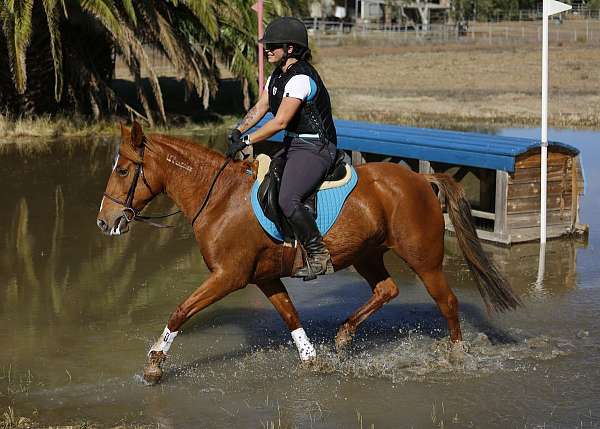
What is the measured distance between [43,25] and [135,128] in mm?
16323

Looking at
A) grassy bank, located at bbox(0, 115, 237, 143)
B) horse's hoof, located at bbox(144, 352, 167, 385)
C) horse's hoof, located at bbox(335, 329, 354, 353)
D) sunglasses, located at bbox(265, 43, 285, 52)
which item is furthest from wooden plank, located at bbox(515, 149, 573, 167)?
grassy bank, located at bbox(0, 115, 237, 143)

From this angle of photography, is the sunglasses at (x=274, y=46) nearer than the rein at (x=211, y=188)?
Yes

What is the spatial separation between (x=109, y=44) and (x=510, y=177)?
14.6m

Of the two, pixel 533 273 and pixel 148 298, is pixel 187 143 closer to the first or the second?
pixel 148 298

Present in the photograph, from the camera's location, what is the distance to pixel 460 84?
35125 mm

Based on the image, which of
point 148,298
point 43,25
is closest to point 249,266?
point 148,298

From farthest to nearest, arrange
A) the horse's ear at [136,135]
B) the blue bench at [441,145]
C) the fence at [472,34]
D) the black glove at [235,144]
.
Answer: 1. the fence at [472,34]
2. the blue bench at [441,145]
3. the horse's ear at [136,135]
4. the black glove at [235,144]

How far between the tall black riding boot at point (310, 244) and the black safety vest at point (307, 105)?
60 centimetres

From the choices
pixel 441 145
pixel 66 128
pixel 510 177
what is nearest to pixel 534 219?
pixel 510 177

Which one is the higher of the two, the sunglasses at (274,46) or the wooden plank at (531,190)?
the sunglasses at (274,46)

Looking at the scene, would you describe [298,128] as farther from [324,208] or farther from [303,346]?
[303,346]

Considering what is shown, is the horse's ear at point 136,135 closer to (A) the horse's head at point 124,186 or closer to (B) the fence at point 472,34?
(A) the horse's head at point 124,186

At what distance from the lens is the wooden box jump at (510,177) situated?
11984 millimetres

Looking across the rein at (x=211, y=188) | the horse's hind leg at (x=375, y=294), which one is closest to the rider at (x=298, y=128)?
→ the rein at (x=211, y=188)
